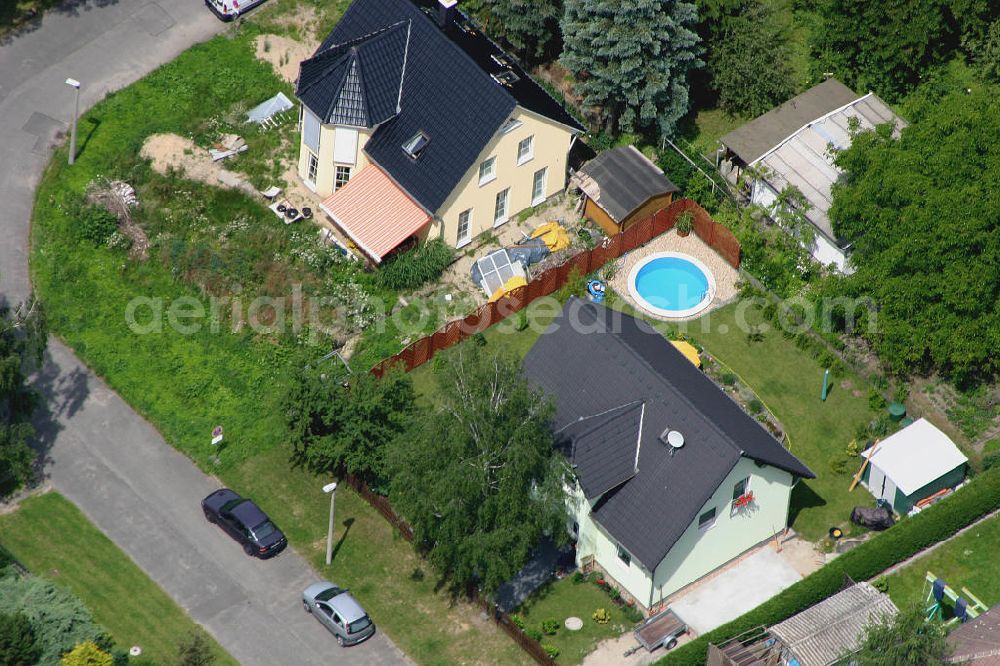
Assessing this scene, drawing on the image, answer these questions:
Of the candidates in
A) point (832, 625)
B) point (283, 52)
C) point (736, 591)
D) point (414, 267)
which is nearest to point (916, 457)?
point (736, 591)

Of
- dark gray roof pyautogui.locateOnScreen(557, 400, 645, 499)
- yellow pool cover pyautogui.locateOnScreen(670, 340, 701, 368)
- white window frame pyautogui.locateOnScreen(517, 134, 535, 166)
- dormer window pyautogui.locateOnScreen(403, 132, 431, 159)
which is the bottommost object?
yellow pool cover pyautogui.locateOnScreen(670, 340, 701, 368)

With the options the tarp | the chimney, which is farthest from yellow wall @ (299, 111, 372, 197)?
the chimney

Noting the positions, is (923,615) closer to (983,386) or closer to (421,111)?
(983,386)

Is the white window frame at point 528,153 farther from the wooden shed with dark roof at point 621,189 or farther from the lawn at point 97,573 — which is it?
the lawn at point 97,573

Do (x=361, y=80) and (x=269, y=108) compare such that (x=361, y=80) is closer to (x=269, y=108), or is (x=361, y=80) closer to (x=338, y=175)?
(x=338, y=175)

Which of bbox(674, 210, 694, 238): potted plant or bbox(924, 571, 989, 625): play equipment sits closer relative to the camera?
bbox(924, 571, 989, 625): play equipment

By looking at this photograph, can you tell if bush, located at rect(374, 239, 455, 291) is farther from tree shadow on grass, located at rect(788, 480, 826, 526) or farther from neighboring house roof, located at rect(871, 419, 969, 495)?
neighboring house roof, located at rect(871, 419, 969, 495)
